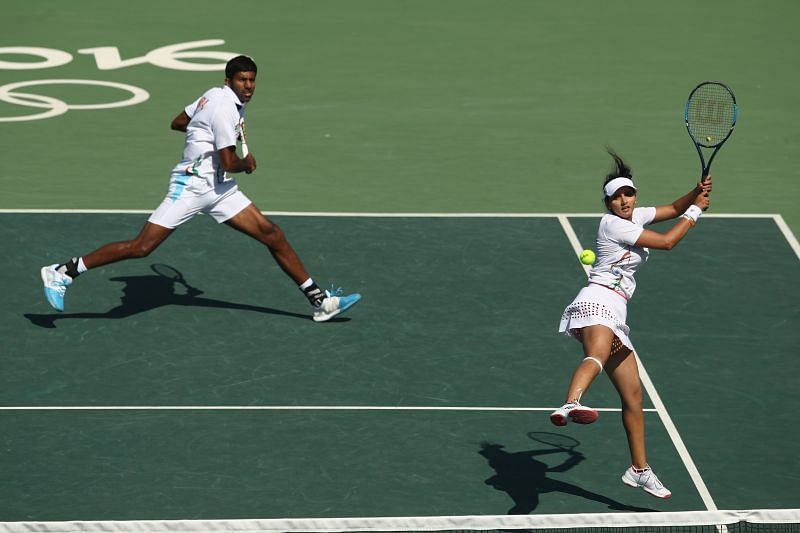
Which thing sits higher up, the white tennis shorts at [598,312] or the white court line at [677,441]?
the white tennis shorts at [598,312]

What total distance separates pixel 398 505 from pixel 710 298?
4.79 meters

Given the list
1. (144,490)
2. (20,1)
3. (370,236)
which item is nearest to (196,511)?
(144,490)

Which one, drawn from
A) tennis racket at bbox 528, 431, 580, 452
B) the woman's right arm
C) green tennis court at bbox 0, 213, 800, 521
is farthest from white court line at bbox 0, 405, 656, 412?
the woman's right arm

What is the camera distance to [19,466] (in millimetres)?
10156

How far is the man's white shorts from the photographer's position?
12.5 meters

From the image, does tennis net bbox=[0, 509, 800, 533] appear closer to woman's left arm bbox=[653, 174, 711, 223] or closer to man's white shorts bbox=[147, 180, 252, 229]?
woman's left arm bbox=[653, 174, 711, 223]

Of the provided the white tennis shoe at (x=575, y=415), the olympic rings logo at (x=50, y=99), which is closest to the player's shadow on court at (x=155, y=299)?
the white tennis shoe at (x=575, y=415)

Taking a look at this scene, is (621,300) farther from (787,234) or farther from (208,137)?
(787,234)

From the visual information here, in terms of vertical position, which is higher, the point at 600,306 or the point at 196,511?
the point at 600,306

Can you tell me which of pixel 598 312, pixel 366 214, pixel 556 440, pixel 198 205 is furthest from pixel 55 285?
pixel 598 312

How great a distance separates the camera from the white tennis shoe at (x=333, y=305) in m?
12.7

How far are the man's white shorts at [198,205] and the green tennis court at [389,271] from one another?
3.03ft

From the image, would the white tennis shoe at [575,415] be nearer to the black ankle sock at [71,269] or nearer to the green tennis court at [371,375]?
the green tennis court at [371,375]

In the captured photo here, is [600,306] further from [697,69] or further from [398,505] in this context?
[697,69]
